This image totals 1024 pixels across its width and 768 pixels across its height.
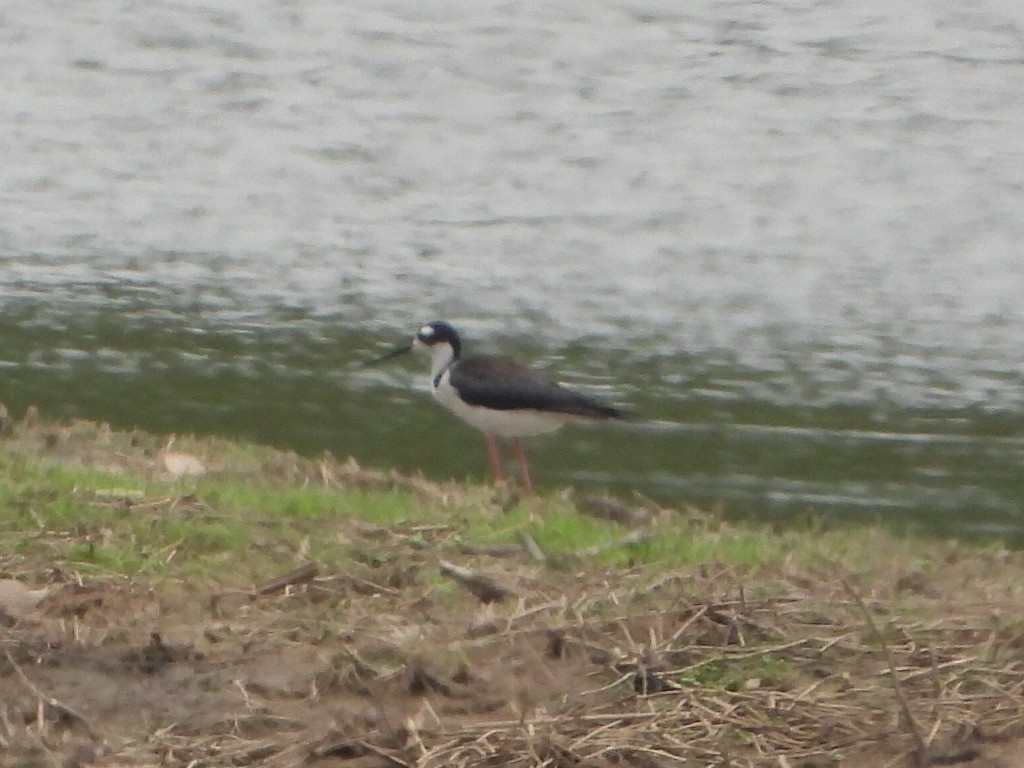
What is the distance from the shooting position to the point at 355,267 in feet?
55.9

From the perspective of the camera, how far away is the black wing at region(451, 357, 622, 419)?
1141 centimetres

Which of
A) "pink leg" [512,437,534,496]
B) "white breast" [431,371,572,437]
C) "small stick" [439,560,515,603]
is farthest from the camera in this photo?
"white breast" [431,371,572,437]

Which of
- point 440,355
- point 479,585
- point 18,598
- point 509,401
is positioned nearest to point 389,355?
point 440,355

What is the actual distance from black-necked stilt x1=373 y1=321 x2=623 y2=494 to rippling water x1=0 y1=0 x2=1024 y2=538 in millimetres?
923

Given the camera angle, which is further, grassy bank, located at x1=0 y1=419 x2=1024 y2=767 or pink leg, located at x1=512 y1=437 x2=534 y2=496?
pink leg, located at x1=512 y1=437 x2=534 y2=496

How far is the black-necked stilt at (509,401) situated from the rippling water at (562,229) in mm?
923

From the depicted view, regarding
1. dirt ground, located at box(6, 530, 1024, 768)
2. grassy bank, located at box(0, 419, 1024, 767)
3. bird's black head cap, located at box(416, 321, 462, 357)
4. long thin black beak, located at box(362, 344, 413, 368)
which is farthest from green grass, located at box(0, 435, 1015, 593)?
long thin black beak, located at box(362, 344, 413, 368)

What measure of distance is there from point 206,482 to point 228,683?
13.3 ft

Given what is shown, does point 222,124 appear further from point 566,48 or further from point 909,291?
point 909,291

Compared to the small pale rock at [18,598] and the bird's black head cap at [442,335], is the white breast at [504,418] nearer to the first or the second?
the bird's black head cap at [442,335]

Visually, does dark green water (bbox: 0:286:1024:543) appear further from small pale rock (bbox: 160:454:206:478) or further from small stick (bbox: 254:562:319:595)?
small stick (bbox: 254:562:319:595)

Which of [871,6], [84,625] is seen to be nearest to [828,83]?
[871,6]

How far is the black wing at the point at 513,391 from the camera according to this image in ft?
37.4

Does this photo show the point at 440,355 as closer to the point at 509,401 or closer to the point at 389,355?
the point at 389,355
